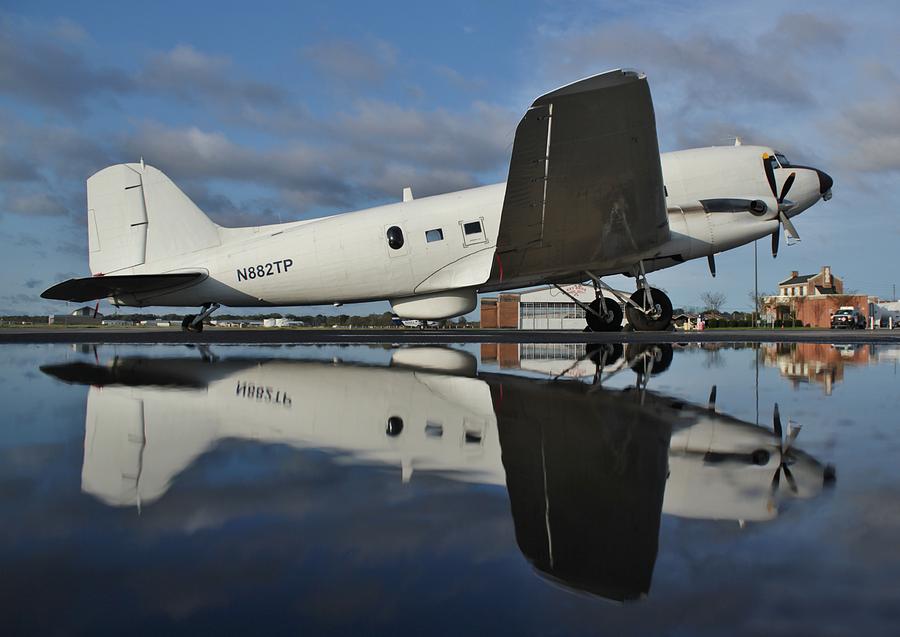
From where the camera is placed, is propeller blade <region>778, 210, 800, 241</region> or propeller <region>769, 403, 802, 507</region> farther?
propeller blade <region>778, 210, 800, 241</region>

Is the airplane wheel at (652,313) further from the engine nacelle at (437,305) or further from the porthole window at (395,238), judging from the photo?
Answer: the porthole window at (395,238)

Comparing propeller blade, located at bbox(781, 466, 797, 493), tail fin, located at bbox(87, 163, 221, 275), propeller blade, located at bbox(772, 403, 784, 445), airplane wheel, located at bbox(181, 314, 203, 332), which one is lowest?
propeller blade, located at bbox(772, 403, 784, 445)

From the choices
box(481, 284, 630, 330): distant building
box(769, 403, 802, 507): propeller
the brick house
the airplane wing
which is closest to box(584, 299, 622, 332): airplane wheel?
the airplane wing

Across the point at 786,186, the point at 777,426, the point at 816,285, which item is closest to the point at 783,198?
the point at 786,186

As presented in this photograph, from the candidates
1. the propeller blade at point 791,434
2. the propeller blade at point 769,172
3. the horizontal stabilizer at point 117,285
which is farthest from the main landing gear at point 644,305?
the propeller blade at point 791,434

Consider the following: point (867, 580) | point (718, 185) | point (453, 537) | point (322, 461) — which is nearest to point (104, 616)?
point (453, 537)

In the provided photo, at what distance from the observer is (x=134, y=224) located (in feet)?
55.5

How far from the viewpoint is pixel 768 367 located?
7926 millimetres

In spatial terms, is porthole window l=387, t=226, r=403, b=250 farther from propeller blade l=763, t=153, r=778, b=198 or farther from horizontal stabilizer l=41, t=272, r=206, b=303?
propeller blade l=763, t=153, r=778, b=198

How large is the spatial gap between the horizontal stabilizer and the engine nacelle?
5786mm

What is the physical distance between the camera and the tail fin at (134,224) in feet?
55.3

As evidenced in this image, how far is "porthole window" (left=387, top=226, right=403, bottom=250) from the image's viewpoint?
14.8 metres

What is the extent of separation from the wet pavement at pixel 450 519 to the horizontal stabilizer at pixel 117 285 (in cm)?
1264

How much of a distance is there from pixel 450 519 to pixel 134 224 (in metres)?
17.9
